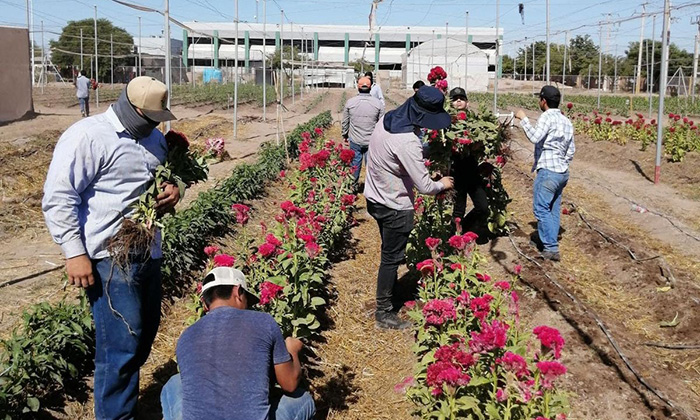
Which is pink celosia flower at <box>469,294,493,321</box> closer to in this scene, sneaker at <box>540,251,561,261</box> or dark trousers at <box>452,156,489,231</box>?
dark trousers at <box>452,156,489,231</box>

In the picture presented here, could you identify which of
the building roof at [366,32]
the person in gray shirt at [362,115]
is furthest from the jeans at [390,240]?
the building roof at [366,32]

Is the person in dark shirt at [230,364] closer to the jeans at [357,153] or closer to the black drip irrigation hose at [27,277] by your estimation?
the black drip irrigation hose at [27,277]

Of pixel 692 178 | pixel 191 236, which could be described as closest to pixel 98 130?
pixel 191 236

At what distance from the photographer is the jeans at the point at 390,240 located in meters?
4.93

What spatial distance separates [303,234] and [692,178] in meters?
9.72

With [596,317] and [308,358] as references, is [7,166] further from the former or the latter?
[596,317]

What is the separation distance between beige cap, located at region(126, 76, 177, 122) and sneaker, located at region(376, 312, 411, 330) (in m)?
2.69

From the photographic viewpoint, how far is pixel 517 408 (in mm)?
3135

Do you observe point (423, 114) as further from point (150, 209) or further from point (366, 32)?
point (366, 32)

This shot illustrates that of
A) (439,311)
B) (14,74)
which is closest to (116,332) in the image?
(439,311)

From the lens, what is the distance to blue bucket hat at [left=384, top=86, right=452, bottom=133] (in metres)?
4.72

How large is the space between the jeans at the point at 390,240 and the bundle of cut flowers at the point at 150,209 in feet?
5.64

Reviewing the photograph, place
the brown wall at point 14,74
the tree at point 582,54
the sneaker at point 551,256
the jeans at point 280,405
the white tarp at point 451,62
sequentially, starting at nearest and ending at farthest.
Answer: the jeans at point 280,405
the sneaker at point 551,256
the brown wall at point 14,74
the white tarp at point 451,62
the tree at point 582,54

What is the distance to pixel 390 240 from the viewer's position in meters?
4.99
